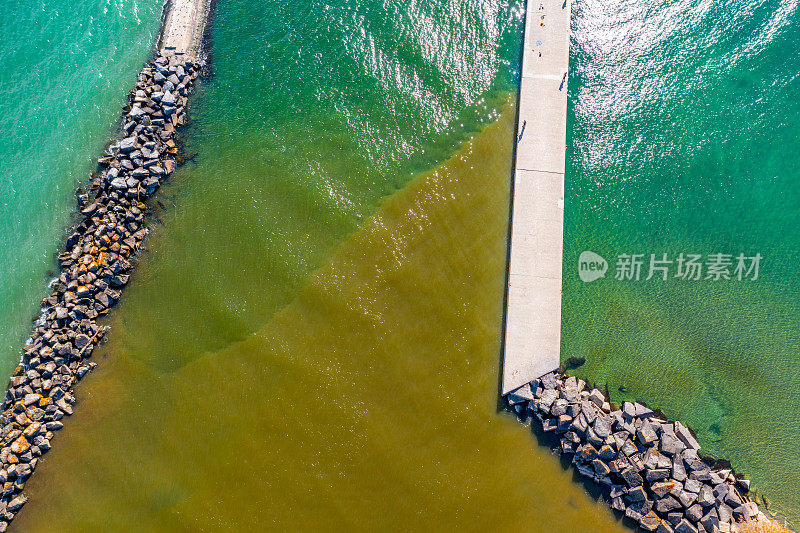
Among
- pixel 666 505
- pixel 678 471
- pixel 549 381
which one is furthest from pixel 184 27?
pixel 666 505

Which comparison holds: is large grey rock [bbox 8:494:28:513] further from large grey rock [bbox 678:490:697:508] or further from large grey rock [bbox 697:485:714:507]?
large grey rock [bbox 697:485:714:507]

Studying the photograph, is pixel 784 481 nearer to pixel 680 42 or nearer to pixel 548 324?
pixel 548 324

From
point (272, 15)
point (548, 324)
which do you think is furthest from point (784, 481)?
point (272, 15)

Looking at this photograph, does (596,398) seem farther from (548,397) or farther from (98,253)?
(98,253)

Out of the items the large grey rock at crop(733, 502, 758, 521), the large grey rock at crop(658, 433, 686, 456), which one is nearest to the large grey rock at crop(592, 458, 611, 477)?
the large grey rock at crop(658, 433, 686, 456)

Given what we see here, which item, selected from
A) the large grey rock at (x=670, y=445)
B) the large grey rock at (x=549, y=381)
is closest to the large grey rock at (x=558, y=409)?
the large grey rock at (x=549, y=381)

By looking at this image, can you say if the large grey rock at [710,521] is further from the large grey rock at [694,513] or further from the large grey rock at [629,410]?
the large grey rock at [629,410]
